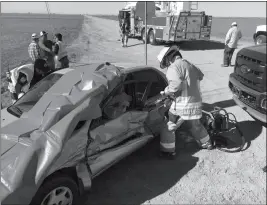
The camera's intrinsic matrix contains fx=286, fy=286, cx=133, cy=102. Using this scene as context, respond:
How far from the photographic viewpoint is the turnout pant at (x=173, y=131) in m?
4.26

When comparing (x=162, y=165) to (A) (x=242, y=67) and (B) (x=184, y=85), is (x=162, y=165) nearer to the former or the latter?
(B) (x=184, y=85)

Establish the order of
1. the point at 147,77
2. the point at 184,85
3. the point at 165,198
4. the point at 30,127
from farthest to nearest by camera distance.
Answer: the point at 147,77 < the point at 184,85 < the point at 165,198 < the point at 30,127

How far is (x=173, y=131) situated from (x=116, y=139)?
1012mm

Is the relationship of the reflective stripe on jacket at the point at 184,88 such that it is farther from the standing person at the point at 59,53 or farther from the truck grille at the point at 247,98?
the standing person at the point at 59,53

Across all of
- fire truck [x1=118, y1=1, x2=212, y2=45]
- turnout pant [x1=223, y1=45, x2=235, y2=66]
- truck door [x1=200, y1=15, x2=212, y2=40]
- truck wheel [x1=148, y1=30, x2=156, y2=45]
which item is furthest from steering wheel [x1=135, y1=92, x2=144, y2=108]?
truck wheel [x1=148, y1=30, x2=156, y2=45]

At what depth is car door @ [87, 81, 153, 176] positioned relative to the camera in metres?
3.39

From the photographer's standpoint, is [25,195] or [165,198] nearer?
[25,195]

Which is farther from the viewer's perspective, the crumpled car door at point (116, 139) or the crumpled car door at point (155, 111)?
the crumpled car door at point (155, 111)

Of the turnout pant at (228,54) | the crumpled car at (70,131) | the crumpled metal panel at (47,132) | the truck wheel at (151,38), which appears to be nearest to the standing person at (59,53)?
the crumpled car at (70,131)

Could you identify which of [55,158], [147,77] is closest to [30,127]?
[55,158]

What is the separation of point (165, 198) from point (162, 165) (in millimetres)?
793

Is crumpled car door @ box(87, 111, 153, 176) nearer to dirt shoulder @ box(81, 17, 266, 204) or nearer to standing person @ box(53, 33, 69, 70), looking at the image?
dirt shoulder @ box(81, 17, 266, 204)

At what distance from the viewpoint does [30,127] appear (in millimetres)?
3115

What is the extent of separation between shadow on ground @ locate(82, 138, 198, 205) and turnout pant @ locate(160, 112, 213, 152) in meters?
0.25
